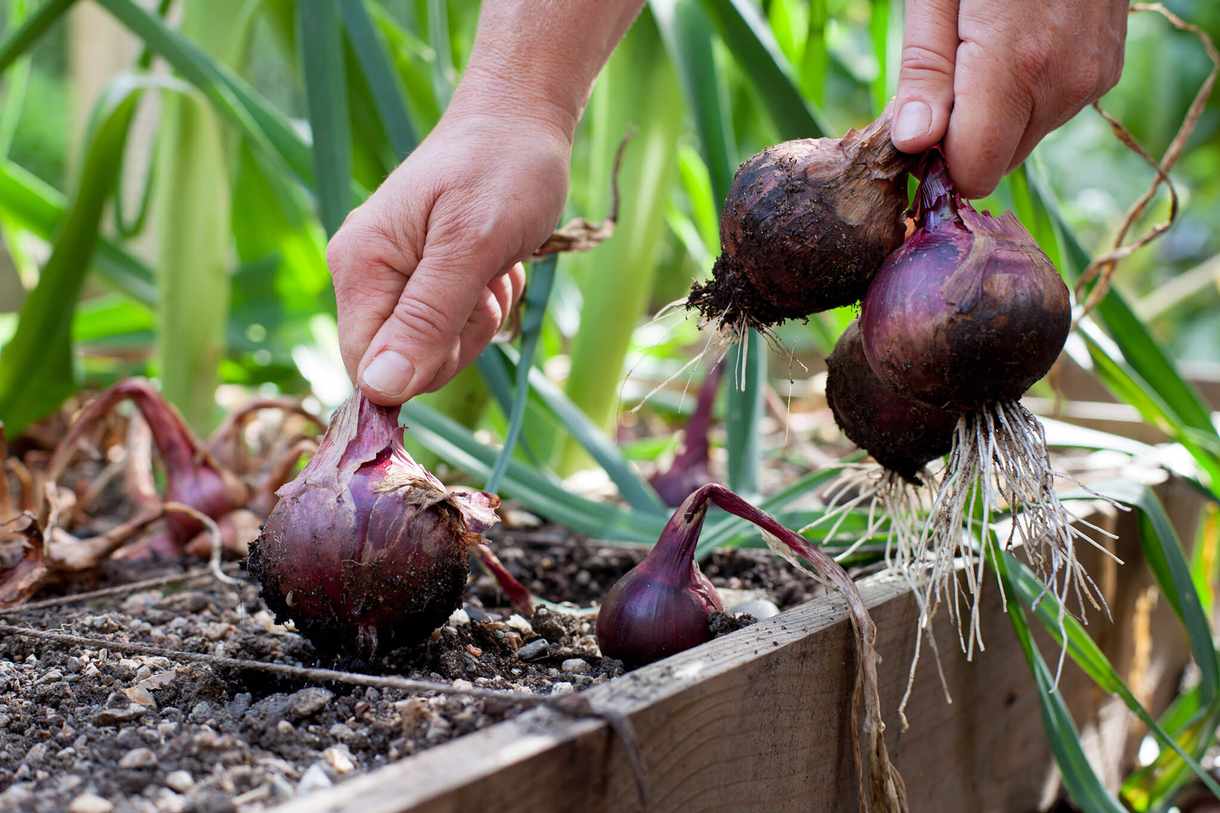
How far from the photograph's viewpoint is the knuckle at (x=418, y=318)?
74 cm

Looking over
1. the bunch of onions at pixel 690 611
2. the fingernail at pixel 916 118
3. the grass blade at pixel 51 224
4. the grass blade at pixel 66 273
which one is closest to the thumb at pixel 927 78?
the fingernail at pixel 916 118

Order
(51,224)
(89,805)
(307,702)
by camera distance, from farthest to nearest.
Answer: (51,224) → (307,702) → (89,805)

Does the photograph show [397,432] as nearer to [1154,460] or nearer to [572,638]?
[572,638]

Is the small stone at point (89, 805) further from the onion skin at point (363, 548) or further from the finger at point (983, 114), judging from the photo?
the finger at point (983, 114)

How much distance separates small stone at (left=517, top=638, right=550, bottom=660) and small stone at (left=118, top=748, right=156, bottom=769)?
270 mm

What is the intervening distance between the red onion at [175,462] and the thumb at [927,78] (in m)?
0.72

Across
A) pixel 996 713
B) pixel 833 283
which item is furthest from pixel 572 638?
pixel 996 713

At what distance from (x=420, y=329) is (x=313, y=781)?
296 millimetres

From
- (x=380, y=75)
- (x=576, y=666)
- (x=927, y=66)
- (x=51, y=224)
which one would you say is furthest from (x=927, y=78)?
(x=51, y=224)

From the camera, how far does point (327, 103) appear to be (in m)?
1.00

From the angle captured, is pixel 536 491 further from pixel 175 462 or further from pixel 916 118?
pixel 916 118

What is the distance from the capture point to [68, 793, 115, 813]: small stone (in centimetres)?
51

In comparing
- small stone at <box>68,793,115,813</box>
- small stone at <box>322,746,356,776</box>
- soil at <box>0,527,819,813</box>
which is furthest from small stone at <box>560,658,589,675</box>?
small stone at <box>68,793,115,813</box>

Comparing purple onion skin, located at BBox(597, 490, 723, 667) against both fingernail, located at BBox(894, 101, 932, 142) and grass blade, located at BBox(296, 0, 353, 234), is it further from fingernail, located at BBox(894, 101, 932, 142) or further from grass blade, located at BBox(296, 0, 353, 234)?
grass blade, located at BBox(296, 0, 353, 234)
